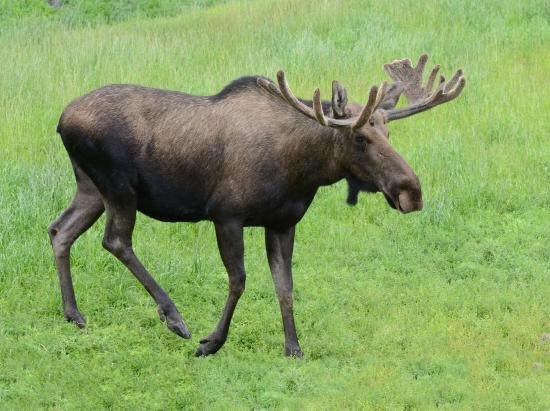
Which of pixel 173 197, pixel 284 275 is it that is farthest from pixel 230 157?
pixel 284 275

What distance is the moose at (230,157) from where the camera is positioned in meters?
7.12

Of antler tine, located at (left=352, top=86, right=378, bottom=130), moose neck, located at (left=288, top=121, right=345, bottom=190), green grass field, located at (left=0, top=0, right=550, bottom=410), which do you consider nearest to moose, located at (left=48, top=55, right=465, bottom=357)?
moose neck, located at (left=288, top=121, right=345, bottom=190)

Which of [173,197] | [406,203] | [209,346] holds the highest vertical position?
[406,203]

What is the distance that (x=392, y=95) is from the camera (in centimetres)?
734

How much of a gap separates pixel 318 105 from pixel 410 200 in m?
0.82

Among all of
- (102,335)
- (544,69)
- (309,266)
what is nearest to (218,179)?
(102,335)

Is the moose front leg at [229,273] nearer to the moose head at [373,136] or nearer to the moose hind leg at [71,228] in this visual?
the moose head at [373,136]

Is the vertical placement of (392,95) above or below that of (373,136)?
above

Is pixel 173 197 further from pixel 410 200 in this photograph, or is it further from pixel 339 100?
pixel 410 200

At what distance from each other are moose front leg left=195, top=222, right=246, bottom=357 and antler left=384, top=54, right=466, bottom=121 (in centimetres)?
128

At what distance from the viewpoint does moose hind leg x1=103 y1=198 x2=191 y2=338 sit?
748 cm

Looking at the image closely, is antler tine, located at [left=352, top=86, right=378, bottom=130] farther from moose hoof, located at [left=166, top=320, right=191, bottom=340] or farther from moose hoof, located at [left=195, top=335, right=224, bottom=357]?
moose hoof, located at [left=166, top=320, right=191, bottom=340]

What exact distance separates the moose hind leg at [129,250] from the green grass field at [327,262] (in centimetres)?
18

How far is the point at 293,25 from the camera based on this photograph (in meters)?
15.5
